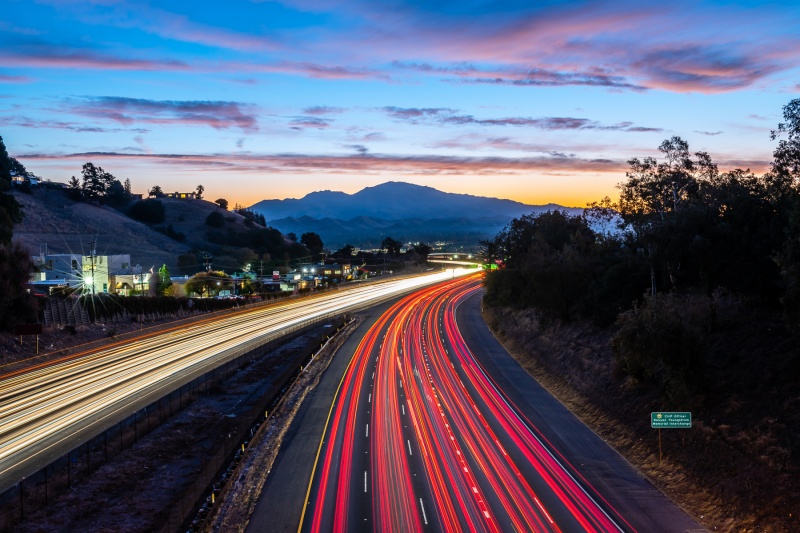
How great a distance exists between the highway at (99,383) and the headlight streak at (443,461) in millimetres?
10395

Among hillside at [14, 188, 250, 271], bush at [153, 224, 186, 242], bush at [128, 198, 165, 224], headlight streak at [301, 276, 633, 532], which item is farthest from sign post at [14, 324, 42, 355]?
bush at [128, 198, 165, 224]

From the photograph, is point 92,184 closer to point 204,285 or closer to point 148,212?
point 148,212

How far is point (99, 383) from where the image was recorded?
120 ft

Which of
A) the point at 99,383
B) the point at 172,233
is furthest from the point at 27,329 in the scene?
the point at 172,233

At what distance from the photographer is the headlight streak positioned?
20.5 meters

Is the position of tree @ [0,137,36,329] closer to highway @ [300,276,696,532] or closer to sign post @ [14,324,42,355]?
sign post @ [14,324,42,355]

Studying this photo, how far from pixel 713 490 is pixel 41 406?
2940 cm

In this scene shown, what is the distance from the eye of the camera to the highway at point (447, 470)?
20422 mm

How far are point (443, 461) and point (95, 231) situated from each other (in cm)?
14491

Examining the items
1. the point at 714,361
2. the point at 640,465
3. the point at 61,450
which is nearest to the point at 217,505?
the point at 61,450

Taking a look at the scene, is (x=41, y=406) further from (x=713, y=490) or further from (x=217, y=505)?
(x=713, y=490)

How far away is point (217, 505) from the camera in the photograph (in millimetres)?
20203

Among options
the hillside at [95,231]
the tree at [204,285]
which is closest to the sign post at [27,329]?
the tree at [204,285]

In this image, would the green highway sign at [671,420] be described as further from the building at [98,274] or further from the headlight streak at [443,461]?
the building at [98,274]
